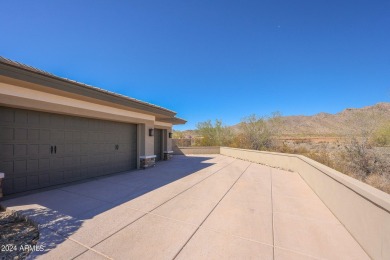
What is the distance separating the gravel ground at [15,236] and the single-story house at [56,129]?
5.73 feet

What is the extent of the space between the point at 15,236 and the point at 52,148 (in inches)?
137

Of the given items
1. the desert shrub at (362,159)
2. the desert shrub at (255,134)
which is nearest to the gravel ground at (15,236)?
the desert shrub at (362,159)

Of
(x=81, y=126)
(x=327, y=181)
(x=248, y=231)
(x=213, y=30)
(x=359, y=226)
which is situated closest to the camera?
(x=359, y=226)

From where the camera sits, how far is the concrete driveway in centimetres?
296

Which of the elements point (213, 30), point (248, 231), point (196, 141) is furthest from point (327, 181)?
point (196, 141)

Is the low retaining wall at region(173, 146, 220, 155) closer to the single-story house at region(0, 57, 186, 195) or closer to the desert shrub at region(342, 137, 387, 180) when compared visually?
the single-story house at region(0, 57, 186, 195)

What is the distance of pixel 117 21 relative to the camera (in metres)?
9.08

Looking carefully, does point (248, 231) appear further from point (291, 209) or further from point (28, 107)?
point (28, 107)

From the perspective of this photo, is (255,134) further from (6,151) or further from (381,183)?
(6,151)

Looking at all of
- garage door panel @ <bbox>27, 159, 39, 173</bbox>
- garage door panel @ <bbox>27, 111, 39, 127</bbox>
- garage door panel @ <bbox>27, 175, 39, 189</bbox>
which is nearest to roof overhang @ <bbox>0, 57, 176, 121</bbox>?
garage door panel @ <bbox>27, 111, 39, 127</bbox>

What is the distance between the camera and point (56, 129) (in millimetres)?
6367

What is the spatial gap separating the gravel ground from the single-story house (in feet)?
5.73

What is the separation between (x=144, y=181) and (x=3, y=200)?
150 inches

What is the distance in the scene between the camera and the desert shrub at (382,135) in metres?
11.1
